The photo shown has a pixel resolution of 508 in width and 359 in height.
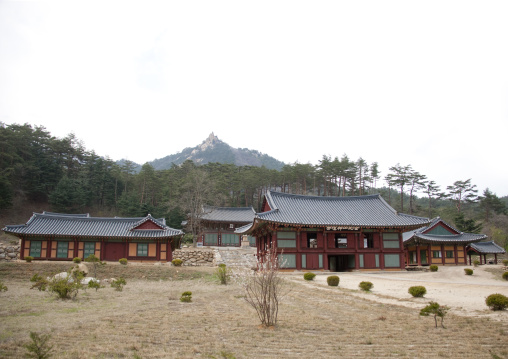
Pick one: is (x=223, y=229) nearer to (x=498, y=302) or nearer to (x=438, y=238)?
(x=438, y=238)

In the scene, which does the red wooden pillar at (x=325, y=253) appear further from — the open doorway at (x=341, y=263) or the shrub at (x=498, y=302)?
the shrub at (x=498, y=302)

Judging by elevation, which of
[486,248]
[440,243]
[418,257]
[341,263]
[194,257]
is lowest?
[418,257]

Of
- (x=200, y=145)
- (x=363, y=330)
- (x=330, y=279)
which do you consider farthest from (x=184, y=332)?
(x=200, y=145)

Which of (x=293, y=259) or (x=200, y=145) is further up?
(x=200, y=145)

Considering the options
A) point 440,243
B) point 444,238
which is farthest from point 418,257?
point 444,238

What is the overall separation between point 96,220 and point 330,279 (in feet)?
90.7

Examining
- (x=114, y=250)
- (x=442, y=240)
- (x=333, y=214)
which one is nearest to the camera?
(x=333, y=214)

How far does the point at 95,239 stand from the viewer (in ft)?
115

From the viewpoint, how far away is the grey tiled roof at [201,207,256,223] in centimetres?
5092

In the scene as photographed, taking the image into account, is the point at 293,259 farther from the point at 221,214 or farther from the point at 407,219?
the point at 221,214

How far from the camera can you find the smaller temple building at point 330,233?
2789cm

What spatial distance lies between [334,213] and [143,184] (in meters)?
39.4

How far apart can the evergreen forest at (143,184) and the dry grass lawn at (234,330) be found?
108 ft

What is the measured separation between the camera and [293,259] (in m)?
27.9
